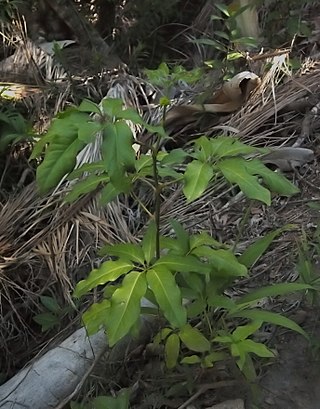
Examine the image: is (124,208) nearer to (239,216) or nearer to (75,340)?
(239,216)

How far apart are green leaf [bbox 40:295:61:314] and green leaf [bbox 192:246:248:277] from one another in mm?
1062

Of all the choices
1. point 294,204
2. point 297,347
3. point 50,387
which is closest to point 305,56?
point 294,204

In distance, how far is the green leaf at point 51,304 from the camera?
3.02 metres

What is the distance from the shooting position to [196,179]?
1907 mm

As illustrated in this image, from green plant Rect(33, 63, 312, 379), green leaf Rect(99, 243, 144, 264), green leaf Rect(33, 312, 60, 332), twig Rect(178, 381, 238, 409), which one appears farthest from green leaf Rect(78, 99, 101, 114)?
green leaf Rect(33, 312, 60, 332)

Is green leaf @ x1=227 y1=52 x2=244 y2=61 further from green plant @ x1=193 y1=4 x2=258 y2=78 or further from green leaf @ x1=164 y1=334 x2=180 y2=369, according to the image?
green leaf @ x1=164 y1=334 x2=180 y2=369

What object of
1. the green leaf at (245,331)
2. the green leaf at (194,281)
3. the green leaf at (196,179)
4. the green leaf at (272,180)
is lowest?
the green leaf at (245,331)

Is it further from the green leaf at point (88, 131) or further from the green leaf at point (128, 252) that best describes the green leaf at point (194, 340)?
the green leaf at point (88, 131)

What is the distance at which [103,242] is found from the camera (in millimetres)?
3189

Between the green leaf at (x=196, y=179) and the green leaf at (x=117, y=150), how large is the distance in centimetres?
17

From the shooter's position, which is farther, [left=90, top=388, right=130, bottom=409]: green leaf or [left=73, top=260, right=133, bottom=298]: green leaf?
[left=90, top=388, right=130, bottom=409]: green leaf

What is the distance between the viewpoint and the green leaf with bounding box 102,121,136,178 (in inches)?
71.4

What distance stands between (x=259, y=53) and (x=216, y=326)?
2134 millimetres

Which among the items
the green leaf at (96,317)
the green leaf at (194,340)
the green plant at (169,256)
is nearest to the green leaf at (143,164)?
the green plant at (169,256)
